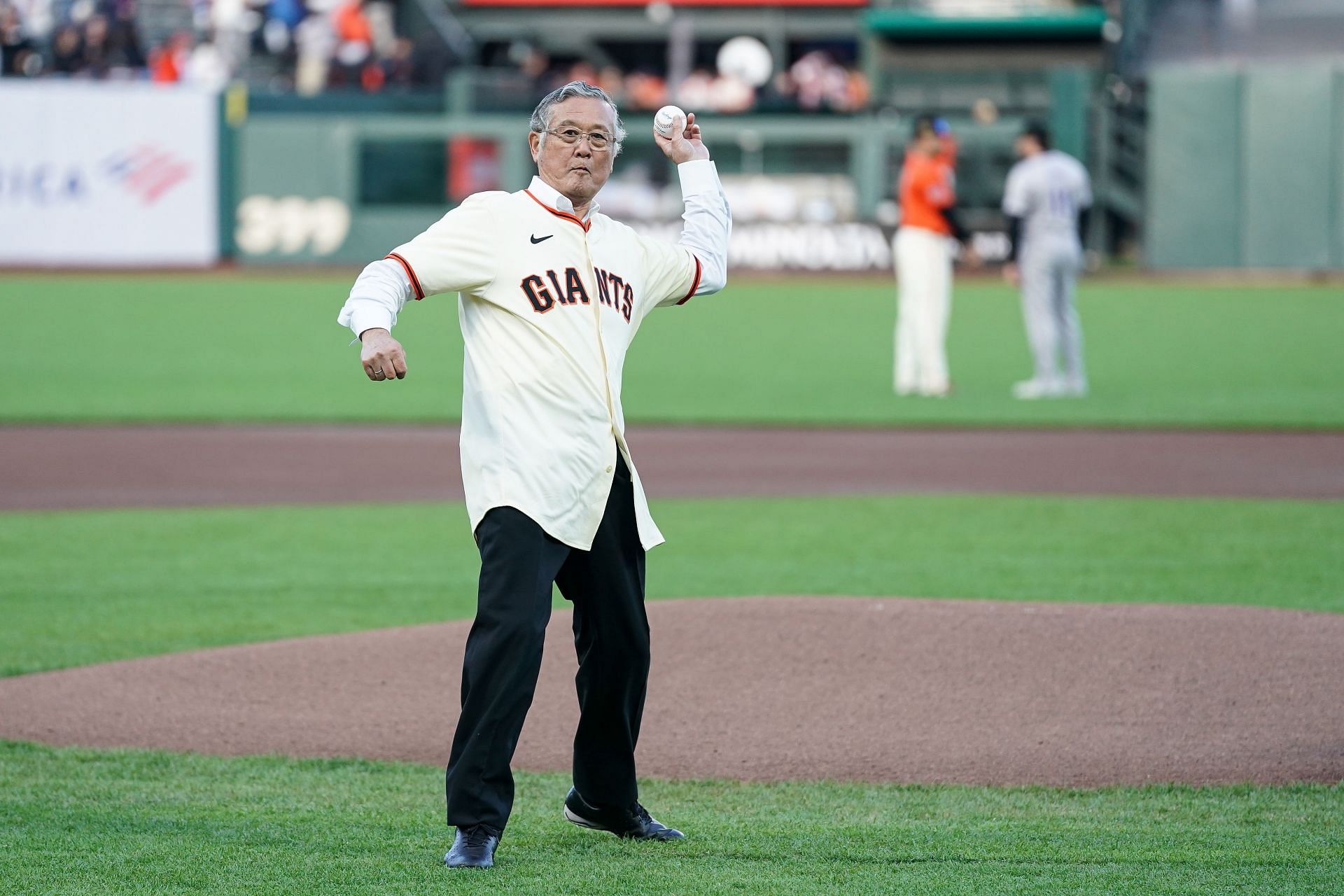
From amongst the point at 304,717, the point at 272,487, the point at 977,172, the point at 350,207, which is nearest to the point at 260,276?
the point at 350,207

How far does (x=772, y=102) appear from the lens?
2989 cm

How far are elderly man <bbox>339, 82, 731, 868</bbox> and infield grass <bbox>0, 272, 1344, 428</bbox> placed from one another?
948 centimetres

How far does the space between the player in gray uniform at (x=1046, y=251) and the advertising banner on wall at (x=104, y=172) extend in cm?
1789

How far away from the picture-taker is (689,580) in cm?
841

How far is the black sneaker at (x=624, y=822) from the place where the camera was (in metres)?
4.46

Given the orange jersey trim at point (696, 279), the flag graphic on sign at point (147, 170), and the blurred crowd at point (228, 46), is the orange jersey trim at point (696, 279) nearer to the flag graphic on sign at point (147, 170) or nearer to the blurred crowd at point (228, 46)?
the flag graphic on sign at point (147, 170)

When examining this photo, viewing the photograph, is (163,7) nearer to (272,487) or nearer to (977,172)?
(977,172)

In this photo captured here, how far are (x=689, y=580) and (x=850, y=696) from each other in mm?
2458

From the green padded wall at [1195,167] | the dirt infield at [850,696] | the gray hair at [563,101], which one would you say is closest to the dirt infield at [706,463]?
the dirt infield at [850,696]

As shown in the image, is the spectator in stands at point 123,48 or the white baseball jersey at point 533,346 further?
the spectator in stands at point 123,48

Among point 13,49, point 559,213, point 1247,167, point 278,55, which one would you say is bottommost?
point 559,213

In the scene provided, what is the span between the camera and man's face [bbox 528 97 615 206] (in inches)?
166

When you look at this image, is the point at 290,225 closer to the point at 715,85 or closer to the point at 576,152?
the point at 715,85

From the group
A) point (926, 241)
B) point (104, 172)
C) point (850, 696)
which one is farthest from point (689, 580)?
point (104, 172)
